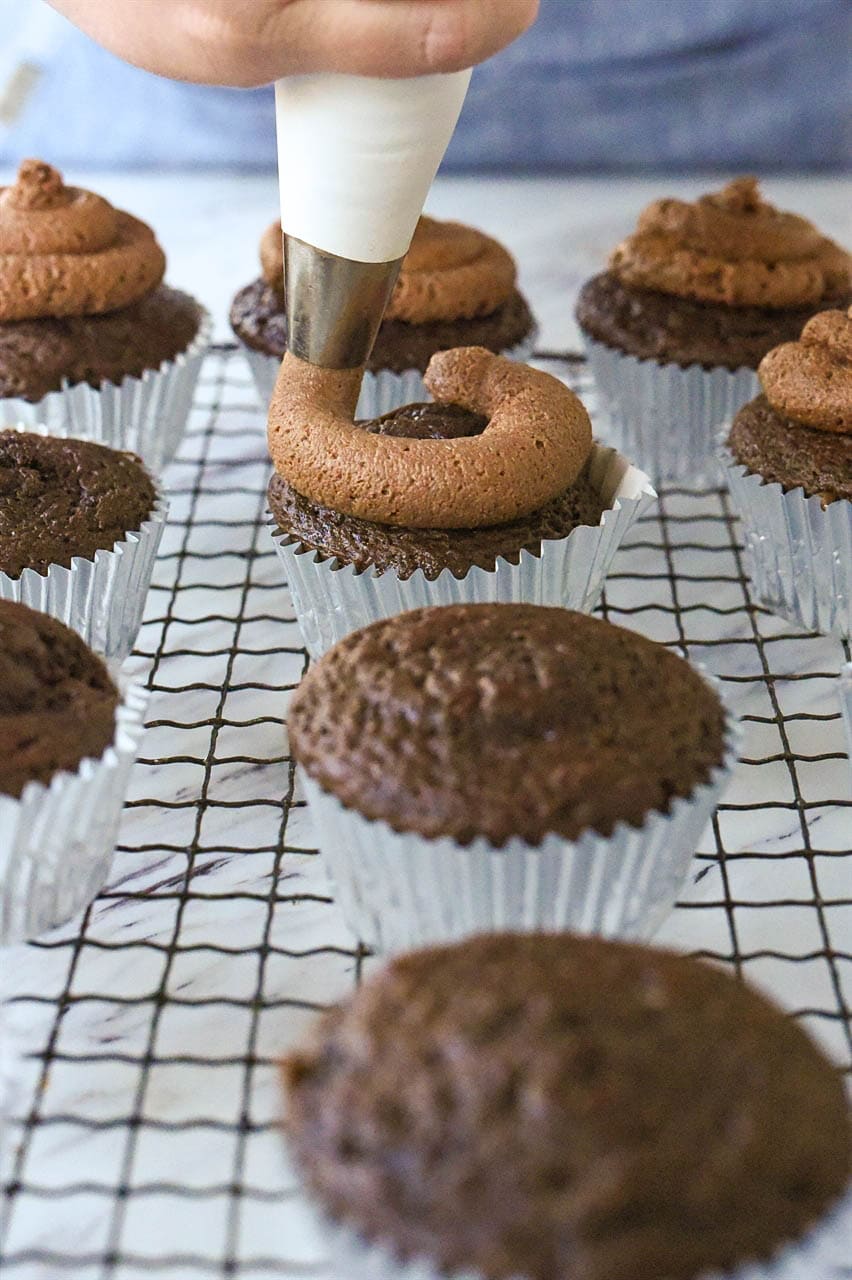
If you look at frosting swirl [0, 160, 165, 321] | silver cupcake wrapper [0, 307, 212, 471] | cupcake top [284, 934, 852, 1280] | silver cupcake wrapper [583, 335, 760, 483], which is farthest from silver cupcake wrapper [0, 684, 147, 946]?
silver cupcake wrapper [583, 335, 760, 483]

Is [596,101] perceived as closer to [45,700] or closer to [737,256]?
[737,256]

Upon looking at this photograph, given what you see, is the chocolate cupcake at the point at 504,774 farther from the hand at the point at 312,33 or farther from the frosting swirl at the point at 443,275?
the frosting swirl at the point at 443,275

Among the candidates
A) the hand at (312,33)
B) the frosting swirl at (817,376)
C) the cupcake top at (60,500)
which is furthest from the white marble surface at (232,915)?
the hand at (312,33)

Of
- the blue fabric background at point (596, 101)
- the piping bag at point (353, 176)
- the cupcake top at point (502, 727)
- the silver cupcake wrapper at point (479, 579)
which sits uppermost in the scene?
the piping bag at point (353, 176)

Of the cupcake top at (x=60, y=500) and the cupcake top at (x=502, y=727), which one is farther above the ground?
the cupcake top at (x=502, y=727)

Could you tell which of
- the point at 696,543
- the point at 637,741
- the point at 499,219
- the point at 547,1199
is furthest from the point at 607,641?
the point at 499,219

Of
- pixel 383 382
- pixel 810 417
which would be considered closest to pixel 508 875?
pixel 810 417

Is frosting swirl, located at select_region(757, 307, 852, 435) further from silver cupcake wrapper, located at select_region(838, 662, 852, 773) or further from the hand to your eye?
the hand

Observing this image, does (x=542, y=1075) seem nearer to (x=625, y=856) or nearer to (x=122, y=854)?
(x=625, y=856)
